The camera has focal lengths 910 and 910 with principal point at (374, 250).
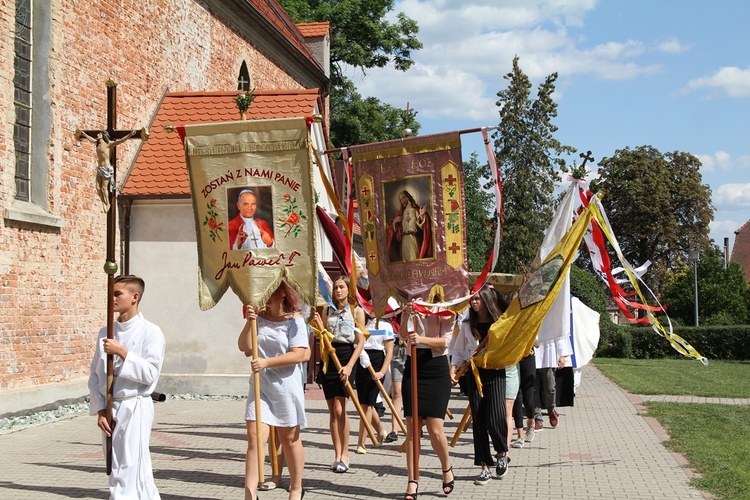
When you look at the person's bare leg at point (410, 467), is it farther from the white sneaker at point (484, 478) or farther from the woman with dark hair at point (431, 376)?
the white sneaker at point (484, 478)

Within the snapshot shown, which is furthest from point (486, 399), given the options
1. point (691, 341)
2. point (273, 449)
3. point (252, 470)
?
point (691, 341)

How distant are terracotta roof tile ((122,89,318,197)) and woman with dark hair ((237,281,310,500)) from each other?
9607 mm

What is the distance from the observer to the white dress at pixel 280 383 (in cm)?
723

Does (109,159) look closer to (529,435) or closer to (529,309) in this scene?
(529,309)

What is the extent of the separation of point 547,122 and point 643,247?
11648mm

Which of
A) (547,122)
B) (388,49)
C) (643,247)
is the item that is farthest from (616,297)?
(643,247)

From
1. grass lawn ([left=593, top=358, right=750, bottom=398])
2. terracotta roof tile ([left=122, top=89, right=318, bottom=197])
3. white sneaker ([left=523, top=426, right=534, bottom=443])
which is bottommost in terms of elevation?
grass lawn ([left=593, top=358, right=750, bottom=398])

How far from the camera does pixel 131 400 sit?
638 cm

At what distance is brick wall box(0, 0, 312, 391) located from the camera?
43.0 ft

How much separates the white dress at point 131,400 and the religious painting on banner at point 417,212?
2746mm

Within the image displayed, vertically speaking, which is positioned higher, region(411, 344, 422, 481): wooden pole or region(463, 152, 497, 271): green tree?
→ region(463, 152, 497, 271): green tree

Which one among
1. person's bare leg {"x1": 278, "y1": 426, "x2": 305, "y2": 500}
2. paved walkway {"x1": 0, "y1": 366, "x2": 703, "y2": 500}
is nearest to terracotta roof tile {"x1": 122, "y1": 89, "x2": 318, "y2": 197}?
paved walkway {"x1": 0, "y1": 366, "x2": 703, "y2": 500}

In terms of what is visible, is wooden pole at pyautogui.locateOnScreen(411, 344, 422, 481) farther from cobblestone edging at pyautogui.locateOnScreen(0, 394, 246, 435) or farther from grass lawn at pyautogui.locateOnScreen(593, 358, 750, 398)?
grass lawn at pyautogui.locateOnScreen(593, 358, 750, 398)

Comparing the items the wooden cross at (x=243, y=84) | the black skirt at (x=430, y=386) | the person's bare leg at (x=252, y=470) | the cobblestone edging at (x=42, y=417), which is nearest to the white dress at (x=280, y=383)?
the person's bare leg at (x=252, y=470)
